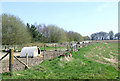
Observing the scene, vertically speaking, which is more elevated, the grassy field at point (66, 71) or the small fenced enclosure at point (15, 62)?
the small fenced enclosure at point (15, 62)

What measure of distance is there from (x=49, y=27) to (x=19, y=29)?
2960cm

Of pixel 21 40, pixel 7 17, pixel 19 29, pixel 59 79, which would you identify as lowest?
pixel 59 79

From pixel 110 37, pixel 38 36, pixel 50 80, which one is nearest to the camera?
pixel 50 80

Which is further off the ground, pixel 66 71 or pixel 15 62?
pixel 15 62

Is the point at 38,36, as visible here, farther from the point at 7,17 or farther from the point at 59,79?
the point at 59,79

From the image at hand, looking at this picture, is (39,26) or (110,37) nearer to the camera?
(39,26)

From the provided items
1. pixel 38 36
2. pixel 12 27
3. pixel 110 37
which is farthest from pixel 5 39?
pixel 110 37

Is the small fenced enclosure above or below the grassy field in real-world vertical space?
above

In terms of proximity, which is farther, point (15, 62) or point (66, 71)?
point (15, 62)

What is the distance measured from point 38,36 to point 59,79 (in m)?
54.0

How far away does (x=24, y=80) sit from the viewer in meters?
5.74

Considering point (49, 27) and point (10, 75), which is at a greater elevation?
point (49, 27)

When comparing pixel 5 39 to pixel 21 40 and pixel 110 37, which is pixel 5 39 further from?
pixel 110 37

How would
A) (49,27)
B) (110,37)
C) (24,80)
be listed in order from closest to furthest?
(24,80) → (49,27) → (110,37)
